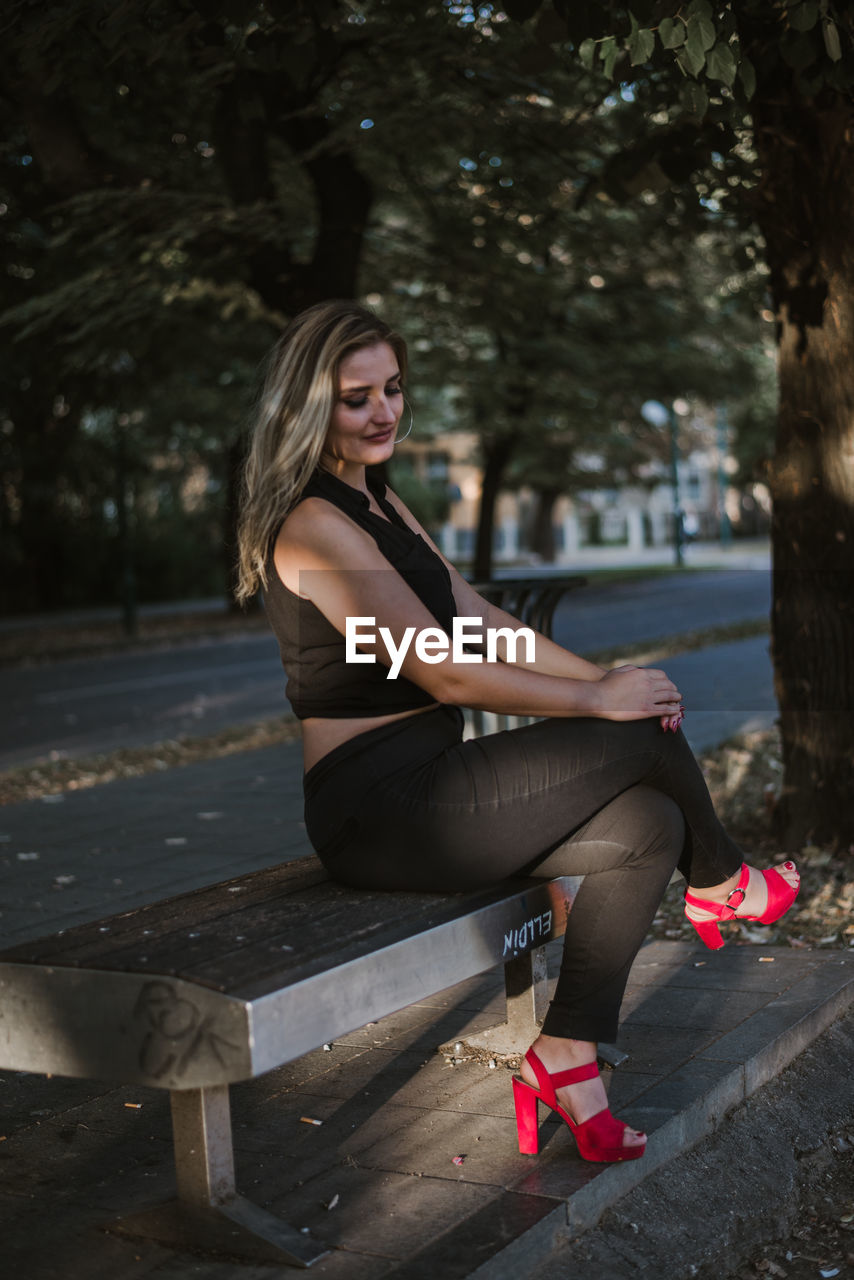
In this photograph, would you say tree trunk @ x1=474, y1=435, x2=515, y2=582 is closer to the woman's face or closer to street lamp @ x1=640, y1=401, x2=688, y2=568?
street lamp @ x1=640, y1=401, x2=688, y2=568

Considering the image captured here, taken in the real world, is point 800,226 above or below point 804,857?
above

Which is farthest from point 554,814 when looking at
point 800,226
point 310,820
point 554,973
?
point 800,226

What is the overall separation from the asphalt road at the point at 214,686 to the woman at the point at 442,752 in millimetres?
6267

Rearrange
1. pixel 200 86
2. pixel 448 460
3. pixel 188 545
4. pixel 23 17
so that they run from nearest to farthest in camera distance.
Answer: pixel 23 17, pixel 200 86, pixel 188 545, pixel 448 460

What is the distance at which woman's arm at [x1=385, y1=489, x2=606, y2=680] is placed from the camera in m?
3.71

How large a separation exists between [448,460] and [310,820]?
41.0 m

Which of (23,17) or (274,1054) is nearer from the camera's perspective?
(274,1054)

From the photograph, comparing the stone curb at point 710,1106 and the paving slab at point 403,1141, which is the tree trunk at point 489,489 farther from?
the paving slab at point 403,1141

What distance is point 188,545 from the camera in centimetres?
3441

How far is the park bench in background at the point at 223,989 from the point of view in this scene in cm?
262

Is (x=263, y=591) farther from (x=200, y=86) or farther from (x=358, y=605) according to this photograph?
(x=200, y=86)

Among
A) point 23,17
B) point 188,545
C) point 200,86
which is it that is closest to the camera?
point 23,17

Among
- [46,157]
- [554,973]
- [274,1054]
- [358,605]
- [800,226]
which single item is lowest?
[554,973]

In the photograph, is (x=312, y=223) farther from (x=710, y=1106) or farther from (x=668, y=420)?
(x=668, y=420)
